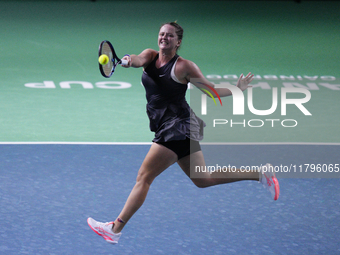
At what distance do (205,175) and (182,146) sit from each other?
38 cm

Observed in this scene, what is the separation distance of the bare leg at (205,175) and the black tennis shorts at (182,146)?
0.14 feet

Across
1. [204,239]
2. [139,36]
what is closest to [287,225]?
[204,239]

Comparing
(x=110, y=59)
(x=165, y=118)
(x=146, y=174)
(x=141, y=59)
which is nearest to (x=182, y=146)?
(x=165, y=118)

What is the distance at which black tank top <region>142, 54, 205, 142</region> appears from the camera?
496cm

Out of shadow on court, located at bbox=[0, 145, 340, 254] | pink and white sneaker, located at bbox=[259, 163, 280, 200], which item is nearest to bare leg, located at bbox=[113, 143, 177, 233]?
shadow on court, located at bbox=[0, 145, 340, 254]

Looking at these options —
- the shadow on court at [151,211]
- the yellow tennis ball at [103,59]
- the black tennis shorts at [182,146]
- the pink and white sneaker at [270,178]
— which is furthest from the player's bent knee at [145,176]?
the pink and white sneaker at [270,178]

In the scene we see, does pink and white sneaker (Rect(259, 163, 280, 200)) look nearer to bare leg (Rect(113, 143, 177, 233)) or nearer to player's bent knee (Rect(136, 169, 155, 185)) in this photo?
Result: bare leg (Rect(113, 143, 177, 233))

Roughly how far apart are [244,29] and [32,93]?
786cm

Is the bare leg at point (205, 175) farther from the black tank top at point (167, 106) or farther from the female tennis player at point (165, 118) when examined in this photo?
the black tank top at point (167, 106)

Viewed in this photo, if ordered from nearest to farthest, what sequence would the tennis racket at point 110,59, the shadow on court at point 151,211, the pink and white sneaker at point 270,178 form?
the tennis racket at point 110,59
the shadow on court at point 151,211
the pink and white sneaker at point 270,178

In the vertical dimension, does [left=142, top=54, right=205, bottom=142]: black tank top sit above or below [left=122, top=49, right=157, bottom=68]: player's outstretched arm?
below

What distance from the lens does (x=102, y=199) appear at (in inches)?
244

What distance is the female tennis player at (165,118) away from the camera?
4.94 metres

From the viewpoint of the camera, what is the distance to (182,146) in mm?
5086
